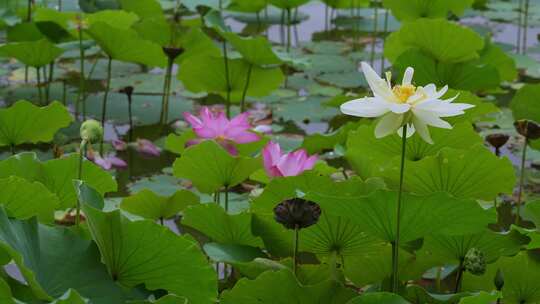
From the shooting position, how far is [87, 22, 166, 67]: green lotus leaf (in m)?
2.24

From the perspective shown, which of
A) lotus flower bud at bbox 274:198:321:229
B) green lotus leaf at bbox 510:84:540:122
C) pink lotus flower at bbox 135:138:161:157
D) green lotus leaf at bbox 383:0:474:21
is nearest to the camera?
lotus flower bud at bbox 274:198:321:229

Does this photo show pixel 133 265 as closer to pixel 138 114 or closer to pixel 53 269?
pixel 53 269

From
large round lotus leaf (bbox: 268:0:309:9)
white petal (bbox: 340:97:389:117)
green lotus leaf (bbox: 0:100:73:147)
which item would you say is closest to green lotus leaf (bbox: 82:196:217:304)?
white petal (bbox: 340:97:389:117)

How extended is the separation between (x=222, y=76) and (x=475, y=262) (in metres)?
1.19

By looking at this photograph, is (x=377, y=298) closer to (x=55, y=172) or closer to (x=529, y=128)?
(x=55, y=172)

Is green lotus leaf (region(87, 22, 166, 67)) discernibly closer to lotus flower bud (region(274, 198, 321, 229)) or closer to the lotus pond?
the lotus pond

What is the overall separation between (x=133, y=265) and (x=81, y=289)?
64mm

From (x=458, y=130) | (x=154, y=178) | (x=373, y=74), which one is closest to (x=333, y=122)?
(x=154, y=178)

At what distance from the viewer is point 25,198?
3.89 ft

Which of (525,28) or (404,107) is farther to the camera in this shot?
(525,28)

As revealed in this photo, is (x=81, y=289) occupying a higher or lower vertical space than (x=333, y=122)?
higher

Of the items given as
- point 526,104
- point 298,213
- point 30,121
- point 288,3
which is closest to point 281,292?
point 298,213

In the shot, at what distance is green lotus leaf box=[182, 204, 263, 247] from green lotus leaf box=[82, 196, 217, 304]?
7.1 inches

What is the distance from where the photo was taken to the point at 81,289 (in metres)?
1.07
